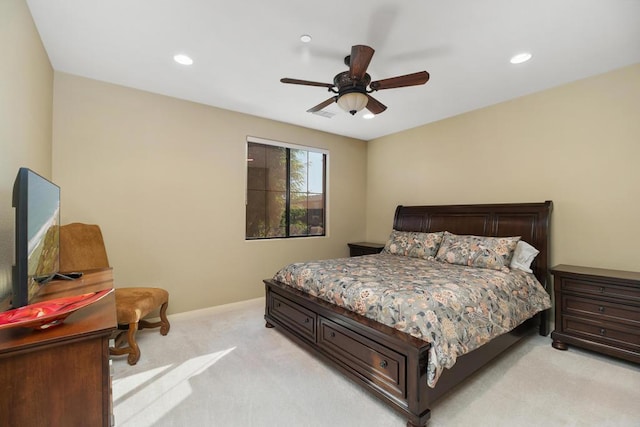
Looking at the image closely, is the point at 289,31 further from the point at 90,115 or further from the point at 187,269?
the point at 187,269

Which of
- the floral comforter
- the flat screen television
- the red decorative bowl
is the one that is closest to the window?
the floral comforter

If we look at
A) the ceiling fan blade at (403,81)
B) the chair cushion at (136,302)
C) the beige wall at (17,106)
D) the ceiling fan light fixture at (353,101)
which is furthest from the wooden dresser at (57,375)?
the ceiling fan blade at (403,81)

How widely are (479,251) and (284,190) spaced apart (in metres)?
2.77

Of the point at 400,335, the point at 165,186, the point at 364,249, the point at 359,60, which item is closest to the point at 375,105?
the point at 359,60

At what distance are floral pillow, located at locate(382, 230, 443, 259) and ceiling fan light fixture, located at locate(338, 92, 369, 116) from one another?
81.3 inches

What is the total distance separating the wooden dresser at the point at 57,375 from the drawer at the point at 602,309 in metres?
3.57

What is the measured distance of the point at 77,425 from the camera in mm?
1064

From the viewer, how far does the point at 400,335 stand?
1889mm

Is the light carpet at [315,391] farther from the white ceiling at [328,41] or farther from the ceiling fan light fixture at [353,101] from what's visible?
the white ceiling at [328,41]

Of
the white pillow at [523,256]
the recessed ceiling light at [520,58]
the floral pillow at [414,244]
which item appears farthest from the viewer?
the floral pillow at [414,244]

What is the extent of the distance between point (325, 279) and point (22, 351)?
2006 mm

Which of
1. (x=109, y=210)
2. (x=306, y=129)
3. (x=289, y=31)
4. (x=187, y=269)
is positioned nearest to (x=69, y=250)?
(x=109, y=210)

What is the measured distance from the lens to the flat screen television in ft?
3.87

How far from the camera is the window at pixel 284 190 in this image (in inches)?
167
